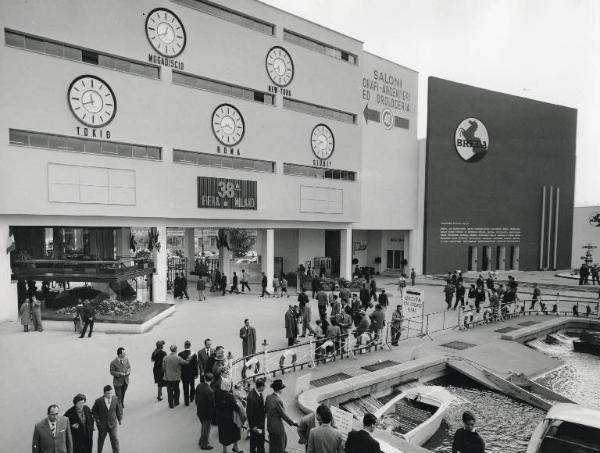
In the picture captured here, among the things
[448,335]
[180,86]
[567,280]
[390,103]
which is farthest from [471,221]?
[180,86]

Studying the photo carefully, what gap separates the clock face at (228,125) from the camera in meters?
24.5

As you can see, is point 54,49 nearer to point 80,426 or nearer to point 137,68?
point 137,68

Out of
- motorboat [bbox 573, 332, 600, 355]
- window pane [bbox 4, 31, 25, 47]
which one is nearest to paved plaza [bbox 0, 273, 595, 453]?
motorboat [bbox 573, 332, 600, 355]

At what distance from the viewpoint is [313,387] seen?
1071 cm

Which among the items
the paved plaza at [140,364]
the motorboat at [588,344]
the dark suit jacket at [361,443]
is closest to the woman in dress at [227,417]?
the paved plaza at [140,364]

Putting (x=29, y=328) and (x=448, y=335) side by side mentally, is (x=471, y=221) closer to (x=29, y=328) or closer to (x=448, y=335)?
(x=448, y=335)

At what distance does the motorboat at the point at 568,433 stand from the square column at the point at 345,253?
24892 mm

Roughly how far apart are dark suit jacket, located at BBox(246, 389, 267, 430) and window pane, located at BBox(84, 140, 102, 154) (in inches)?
694

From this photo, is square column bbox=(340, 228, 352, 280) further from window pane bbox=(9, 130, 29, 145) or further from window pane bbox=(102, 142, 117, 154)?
window pane bbox=(9, 130, 29, 145)

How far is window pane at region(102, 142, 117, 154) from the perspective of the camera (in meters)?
20.9

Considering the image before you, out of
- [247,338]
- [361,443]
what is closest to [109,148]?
[247,338]

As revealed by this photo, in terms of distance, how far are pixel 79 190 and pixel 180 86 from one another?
7.85m

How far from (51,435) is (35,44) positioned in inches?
751

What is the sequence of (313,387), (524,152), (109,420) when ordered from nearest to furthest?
(109,420)
(313,387)
(524,152)
